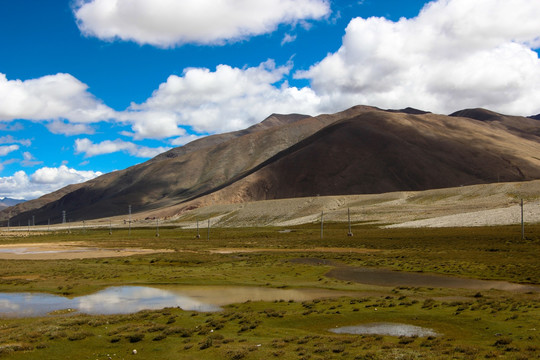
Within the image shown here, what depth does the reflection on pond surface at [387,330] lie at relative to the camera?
67.3 ft

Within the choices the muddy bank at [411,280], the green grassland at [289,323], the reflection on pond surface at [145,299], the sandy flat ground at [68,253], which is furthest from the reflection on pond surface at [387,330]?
the sandy flat ground at [68,253]

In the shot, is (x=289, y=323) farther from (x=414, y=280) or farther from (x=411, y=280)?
(x=414, y=280)

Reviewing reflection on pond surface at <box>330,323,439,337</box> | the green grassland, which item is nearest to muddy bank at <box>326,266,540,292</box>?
the green grassland

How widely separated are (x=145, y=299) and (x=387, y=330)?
18.3 m

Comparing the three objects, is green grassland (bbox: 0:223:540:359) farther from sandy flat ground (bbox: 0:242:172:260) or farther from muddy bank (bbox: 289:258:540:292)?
sandy flat ground (bbox: 0:242:172:260)

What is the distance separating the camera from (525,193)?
130m

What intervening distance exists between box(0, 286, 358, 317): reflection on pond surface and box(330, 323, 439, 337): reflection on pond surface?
30.6 ft

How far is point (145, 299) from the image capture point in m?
32.6

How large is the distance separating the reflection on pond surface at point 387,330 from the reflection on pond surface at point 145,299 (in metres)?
9.34

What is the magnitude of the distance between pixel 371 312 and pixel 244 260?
3436 cm

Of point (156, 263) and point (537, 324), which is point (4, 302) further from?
point (537, 324)

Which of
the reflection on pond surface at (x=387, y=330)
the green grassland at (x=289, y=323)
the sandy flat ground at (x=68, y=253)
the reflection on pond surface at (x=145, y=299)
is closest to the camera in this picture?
the green grassland at (x=289, y=323)

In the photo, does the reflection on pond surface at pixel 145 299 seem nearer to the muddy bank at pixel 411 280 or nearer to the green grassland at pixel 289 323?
the green grassland at pixel 289 323

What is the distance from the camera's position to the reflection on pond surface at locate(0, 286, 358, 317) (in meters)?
28.8
